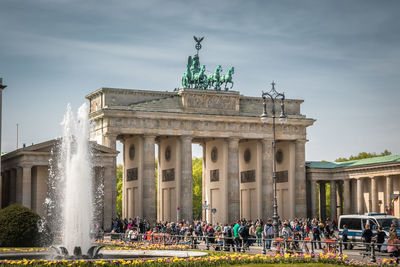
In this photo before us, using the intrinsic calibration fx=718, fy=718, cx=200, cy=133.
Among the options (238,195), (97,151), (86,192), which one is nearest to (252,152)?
(238,195)

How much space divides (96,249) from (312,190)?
62.3 meters

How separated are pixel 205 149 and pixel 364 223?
1788 inches

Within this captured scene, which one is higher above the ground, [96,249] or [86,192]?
[86,192]

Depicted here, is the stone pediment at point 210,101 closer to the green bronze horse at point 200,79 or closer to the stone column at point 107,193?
the green bronze horse at point 200,79

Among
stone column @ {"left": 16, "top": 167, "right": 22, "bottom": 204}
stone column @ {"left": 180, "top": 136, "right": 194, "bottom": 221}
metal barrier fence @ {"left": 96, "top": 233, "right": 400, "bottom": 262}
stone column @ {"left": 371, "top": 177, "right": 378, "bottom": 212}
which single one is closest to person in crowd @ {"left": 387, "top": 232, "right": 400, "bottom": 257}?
metal barrier fence @ {"left": 96, "top": 233, "right": 400, "bottom": 262}

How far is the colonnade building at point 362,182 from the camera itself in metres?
82.1

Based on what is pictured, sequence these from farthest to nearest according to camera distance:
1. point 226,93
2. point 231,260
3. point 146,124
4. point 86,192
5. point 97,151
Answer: point 226,93, point 146,124, point 97,151, point 86,192, point 231,260

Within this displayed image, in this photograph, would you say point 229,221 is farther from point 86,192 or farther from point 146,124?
point 86,192

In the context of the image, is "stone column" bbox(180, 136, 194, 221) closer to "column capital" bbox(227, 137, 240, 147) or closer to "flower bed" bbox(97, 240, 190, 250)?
"column capital" bbox(227, 137, 240, 147)

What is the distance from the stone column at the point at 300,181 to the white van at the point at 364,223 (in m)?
38.0

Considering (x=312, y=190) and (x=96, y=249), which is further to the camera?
(x=312, y=190)

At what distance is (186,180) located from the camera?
271ft

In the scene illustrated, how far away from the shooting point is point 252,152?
9000cm

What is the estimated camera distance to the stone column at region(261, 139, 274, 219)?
285ft
